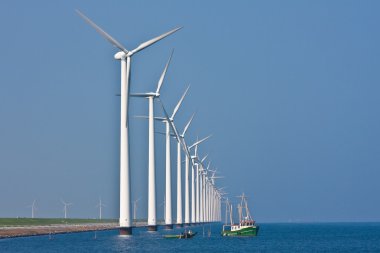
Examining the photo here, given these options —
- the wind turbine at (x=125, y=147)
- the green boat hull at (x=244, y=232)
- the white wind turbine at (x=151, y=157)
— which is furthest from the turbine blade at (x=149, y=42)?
the green boat hull at (x=244, y=232)

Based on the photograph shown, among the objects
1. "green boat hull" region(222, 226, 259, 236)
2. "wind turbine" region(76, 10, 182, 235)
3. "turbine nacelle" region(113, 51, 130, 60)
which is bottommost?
"green boat hull" region(222, 226, 259, 236)

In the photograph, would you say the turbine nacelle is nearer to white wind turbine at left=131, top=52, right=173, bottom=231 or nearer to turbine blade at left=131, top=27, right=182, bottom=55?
turbine blade at left=131, top=27, right=182, bottom=55

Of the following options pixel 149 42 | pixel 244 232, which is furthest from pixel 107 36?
pixel 244 232

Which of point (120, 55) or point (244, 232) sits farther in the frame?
point (244, 232)

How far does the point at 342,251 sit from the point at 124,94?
37.9 metres

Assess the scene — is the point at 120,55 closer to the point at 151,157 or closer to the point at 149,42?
the point at 149,42

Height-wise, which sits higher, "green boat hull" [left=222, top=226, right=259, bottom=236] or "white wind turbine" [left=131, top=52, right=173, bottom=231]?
"white wind turbine" [left=131, top=52, right=173, bottom=231]

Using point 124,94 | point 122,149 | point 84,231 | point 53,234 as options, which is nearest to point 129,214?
point 122,149

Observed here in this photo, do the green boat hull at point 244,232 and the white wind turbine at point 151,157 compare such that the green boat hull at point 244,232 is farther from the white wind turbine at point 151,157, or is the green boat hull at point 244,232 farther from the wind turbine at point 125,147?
the wind turbine at point 125,147

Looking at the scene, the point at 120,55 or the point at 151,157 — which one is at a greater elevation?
the point at 120,55

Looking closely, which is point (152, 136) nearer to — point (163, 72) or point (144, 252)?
point (163, 72)

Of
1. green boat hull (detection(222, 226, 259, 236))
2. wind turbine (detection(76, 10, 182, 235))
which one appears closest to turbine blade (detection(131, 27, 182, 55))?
wind turbine (detection(76, 10, 182, 235))

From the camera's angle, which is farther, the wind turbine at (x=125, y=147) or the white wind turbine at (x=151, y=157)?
the white wind turbine at (x=151, y=157)

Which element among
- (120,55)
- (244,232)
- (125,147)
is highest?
(120,55)
